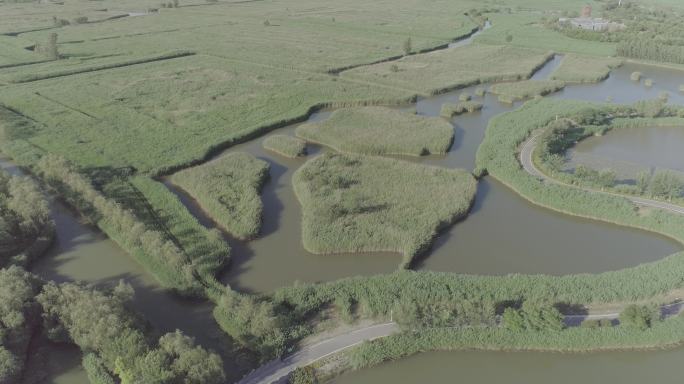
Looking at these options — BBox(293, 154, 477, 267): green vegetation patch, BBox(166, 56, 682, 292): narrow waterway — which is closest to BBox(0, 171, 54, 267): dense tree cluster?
BBox(166, 56, 682, 292): narrow waterway

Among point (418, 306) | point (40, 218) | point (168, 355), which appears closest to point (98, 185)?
point (40, 218)

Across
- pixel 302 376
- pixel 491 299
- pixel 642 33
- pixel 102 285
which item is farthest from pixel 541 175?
pixel 642 33

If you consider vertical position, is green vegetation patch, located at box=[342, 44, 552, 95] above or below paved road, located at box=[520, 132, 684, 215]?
above

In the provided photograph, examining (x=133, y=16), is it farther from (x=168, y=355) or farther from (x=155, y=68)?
(x=168, y=355)

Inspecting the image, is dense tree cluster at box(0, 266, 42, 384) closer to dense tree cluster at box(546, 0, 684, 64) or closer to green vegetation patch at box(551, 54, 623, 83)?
green vegetation patch at box(551, 54, 623, 83)

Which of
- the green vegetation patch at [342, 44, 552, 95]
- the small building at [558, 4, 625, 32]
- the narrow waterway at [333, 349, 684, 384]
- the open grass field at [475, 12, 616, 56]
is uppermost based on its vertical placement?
the small building at [558, 4, 625, 32]

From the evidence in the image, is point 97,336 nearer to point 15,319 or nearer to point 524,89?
point 15,319
